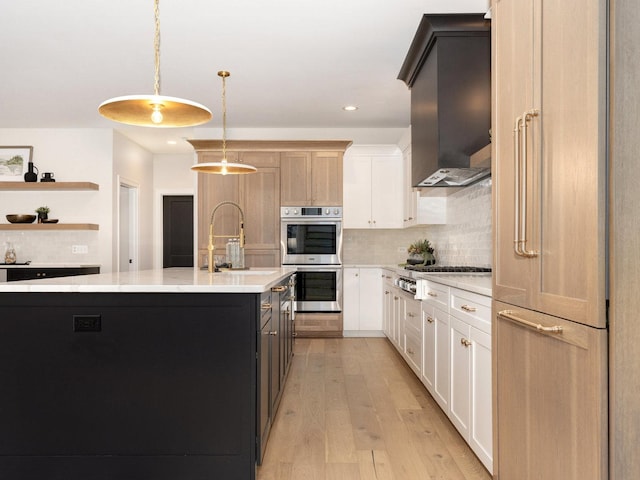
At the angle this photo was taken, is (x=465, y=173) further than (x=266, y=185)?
No

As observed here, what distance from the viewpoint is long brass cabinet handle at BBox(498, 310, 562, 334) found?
1.33 metres

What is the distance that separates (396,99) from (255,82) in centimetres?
144

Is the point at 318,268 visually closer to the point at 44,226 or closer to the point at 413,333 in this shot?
the point at 413,333

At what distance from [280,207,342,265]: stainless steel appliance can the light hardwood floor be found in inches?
62.5

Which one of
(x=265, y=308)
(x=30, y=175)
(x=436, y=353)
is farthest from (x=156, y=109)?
(x=30, y=175)

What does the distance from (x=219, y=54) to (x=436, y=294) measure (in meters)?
2.41

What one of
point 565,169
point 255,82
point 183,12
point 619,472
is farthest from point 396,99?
point 619,472

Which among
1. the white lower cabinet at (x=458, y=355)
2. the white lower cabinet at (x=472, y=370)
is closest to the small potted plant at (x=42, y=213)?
the white lower cabinet at (x=458, y=355)

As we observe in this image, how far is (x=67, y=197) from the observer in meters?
6.08

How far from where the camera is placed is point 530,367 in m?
1.51

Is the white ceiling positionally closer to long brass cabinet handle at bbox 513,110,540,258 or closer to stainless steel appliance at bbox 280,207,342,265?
stainless steel appliance at bbox 280,207,342,265

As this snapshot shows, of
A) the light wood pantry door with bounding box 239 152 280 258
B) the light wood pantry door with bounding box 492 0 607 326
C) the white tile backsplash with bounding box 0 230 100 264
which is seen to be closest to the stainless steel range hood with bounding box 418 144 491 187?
the light wood pantry door with bounding box 492 0 607 326

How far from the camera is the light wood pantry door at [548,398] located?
1.17 metres

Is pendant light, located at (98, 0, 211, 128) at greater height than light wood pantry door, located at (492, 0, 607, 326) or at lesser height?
greater
